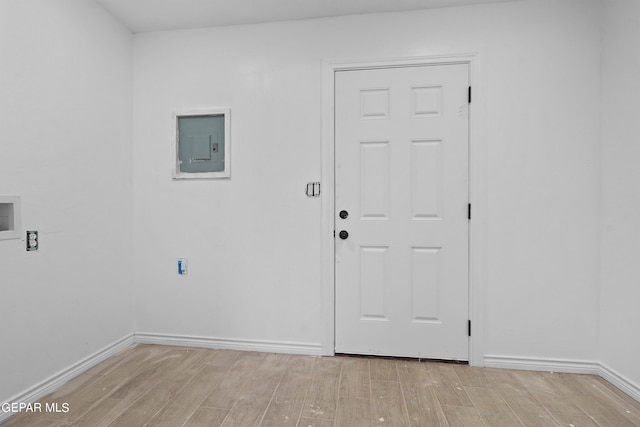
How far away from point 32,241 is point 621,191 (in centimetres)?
356

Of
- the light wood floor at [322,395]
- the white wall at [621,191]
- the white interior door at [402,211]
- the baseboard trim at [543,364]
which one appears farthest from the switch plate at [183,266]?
the white wall at [621,191]

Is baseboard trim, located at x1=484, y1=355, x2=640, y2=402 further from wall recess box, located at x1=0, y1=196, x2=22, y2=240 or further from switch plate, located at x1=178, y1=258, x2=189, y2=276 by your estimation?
wall recess box, located at x1=0, y1=196, x2=22, y2=240

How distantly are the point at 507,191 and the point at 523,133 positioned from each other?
42 cm

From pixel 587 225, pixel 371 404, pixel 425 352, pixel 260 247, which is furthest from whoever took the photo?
pixel 260 247

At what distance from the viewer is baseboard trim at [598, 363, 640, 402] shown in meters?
1.94

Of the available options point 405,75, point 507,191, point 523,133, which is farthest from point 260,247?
point 523,133

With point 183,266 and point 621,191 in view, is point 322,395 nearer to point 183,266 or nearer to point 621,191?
point 183,266

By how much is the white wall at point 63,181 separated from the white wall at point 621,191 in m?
3.48

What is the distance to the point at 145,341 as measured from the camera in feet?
8.93

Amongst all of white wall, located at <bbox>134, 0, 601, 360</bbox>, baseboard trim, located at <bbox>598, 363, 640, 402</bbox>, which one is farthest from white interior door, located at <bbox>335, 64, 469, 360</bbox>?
baseboard trim, located at <bbox>598, 363, 640, 402</bbox>

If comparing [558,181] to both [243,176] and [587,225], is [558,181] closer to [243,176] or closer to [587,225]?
[587,225]

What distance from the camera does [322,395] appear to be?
1961 mm

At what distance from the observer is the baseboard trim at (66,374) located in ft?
6.03

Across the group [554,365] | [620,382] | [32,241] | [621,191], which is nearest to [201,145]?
[32,241]
